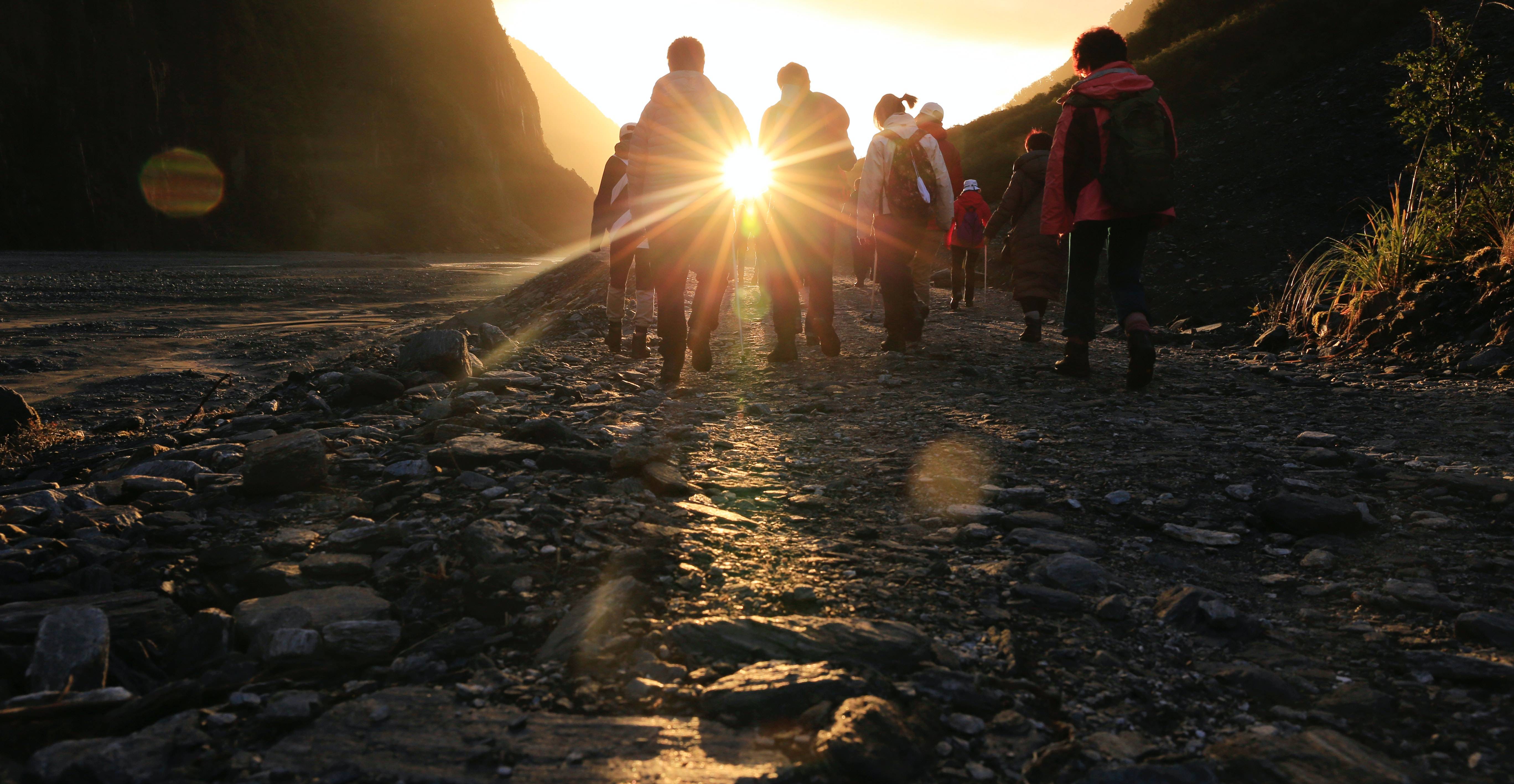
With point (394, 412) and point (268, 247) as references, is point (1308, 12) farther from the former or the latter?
point (268, 247)

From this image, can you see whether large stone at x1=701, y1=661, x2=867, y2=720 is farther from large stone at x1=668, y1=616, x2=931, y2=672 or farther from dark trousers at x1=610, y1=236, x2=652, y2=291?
dark trousers at x1=610, y1=236, x2=652, y2=291

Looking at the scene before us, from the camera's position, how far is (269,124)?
4556cm

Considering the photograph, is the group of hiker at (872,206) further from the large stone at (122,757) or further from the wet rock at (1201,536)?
the large stone at (122,757)

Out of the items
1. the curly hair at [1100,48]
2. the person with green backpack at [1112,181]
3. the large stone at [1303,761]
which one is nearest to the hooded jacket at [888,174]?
the person with green backpack at [1112,181]

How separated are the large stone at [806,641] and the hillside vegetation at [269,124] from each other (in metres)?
48.1

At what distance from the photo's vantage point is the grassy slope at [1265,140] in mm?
10938

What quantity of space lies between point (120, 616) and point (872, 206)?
5.29 m

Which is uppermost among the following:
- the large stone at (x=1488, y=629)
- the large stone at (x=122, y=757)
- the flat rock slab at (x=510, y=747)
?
the large stone at (x=1488, y=629)

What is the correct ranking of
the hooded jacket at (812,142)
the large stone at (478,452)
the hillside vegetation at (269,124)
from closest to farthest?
the large stone at (478,452), the hooded jacket at (812,142), the hillside vegetation at (269,124)

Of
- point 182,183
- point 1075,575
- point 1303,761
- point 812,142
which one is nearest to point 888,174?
point 812,142

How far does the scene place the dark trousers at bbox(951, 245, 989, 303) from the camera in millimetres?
10133

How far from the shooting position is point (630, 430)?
3.76 m

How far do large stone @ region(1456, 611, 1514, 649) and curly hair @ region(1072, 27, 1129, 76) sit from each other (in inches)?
147

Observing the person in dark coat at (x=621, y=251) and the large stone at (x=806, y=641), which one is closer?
the large stone at (x=806, y=641)
